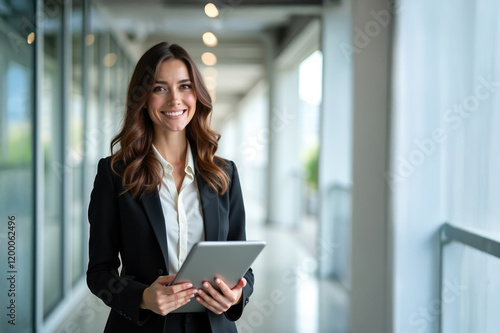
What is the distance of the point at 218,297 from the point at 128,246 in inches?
12.1

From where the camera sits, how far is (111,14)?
18.9ft

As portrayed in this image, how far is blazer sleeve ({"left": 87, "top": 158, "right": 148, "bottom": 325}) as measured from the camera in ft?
4.59

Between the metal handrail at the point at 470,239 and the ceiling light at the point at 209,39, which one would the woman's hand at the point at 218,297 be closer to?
the metal handrail at the point at 470,239

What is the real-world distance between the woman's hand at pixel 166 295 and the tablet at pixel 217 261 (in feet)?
0.06

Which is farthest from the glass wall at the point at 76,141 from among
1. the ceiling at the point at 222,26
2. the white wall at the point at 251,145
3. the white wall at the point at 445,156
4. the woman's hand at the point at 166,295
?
the woman's hand at the point at 166,295

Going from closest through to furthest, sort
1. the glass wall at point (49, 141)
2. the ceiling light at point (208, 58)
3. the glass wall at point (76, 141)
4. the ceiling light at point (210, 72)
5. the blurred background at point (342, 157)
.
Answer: the blurred background at point (342, 157), the glass wall at point (49, 141), the glass wall at point (76, 141), the ceiling light at point (208, 58), the ceiling light at point (210, 72)

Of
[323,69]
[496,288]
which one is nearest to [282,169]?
[323,69]

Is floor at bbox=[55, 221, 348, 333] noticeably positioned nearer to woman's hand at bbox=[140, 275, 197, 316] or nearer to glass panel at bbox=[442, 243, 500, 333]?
glass panel at bbox=[442, 243, 500, 333]

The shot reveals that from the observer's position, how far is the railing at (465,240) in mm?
2330

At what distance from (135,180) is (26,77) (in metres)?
2.14

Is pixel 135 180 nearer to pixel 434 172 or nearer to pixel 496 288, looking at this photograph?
pixel 496 288

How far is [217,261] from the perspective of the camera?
1.31 metres

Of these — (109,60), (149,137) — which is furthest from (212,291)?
(109,60)

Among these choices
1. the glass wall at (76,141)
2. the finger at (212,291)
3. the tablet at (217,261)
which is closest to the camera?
the tablet at (217,261)
